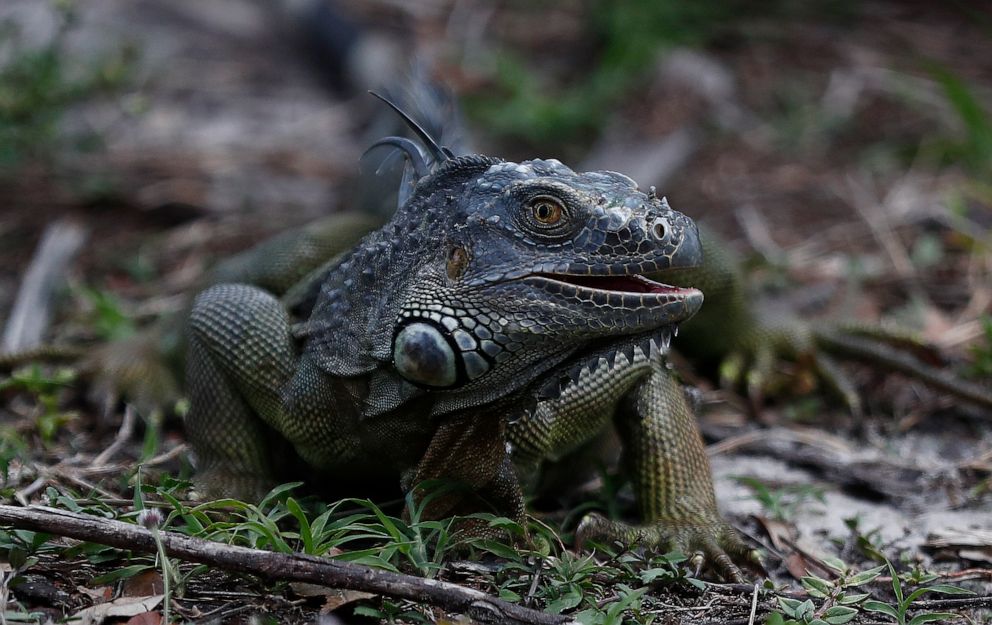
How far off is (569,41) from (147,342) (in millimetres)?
7238

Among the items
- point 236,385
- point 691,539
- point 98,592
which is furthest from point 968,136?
point 98,592

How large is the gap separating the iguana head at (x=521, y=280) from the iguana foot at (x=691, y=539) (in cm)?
88

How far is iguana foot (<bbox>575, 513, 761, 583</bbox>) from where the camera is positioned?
383 cm

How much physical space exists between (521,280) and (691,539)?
1.32 meters

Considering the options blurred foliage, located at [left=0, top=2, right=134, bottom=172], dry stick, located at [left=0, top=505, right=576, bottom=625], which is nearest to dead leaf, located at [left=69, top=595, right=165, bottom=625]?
dry stick, located at [left=0, top=505, right=576, bottom=625]

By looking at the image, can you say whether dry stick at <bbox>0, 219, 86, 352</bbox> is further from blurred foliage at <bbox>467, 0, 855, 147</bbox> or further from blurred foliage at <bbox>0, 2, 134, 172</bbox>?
blurred foliage at <bbox>467, 0, 855, 147</bbox>

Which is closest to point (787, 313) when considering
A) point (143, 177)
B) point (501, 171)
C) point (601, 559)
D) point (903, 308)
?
point (903, 308)

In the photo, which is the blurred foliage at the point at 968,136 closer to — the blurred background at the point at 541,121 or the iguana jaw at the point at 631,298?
the blurred background at the point at 541,121

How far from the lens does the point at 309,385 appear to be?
12.3 feet

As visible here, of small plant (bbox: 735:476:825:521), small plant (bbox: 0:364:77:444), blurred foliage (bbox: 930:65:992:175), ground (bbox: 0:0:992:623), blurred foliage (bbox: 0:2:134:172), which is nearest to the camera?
ground (bbox: 0:0:992:623)

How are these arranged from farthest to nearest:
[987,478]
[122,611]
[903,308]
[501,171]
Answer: [903,308] → [987,478] → [501,171] → [122,611]

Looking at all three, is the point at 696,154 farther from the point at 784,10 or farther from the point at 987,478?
the point at 987,478

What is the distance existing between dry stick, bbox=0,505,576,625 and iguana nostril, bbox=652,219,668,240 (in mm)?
1143

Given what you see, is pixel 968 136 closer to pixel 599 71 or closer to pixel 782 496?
pixel 599 71
